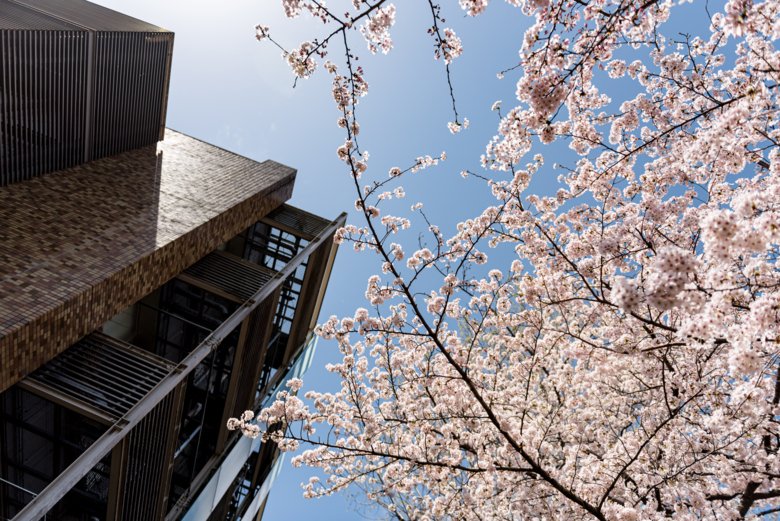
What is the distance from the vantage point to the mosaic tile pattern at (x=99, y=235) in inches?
285

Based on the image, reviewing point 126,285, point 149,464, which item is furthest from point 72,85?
point 149,464

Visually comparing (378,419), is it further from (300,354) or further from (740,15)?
(300,354)

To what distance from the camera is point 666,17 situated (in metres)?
7.42

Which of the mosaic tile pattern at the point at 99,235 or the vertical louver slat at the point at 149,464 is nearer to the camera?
the mosaic tile pattern at the point at 99,235

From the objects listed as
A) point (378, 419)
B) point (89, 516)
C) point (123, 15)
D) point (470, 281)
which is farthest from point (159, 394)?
point (123, 15)

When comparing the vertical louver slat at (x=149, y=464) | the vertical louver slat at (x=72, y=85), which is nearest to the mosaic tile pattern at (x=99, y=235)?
the vertical louver slat at (x=72, y=85)

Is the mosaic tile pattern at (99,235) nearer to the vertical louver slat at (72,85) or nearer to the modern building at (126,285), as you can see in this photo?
the modern building at (126,285)

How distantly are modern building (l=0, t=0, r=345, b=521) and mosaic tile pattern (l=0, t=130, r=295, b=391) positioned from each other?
0.14ft

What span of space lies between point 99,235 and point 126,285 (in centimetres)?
140

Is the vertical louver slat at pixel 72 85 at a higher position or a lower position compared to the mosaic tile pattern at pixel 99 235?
higher

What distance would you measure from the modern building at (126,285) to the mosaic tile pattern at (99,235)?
1.7 inches

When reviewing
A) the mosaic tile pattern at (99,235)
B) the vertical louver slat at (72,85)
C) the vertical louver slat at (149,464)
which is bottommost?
the vertical louver slat at (149,464)

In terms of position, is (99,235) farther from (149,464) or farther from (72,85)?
(72,85)

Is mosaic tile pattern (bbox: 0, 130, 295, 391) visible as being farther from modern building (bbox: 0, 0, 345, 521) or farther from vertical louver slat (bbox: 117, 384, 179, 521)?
vertical louver slat (bbox: 117, 384, 179, 521)
